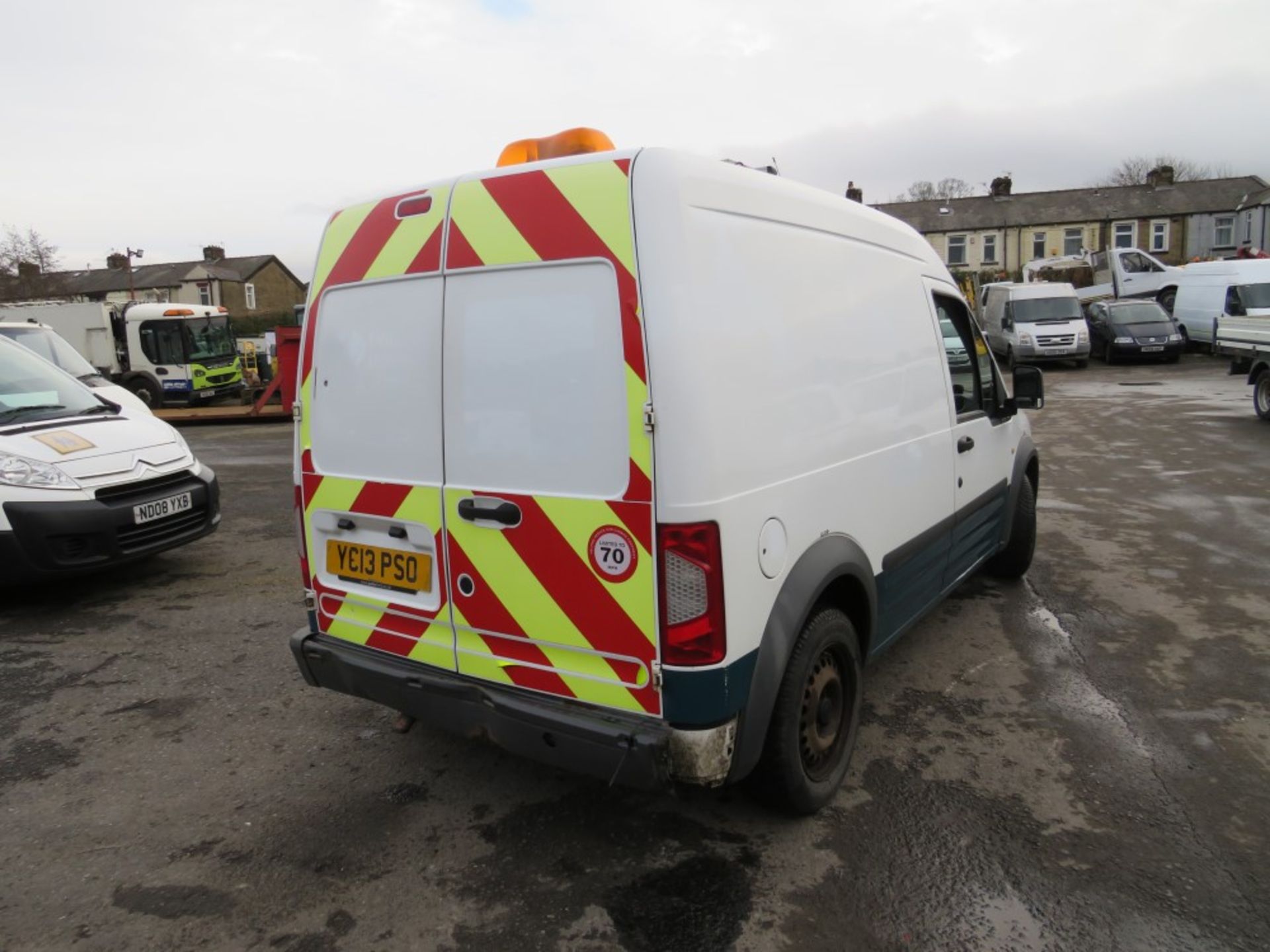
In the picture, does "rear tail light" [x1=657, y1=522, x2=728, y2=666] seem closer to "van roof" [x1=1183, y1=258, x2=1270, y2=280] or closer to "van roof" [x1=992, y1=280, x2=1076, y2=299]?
"van roof" [x1=1183, y1=258, x2=1270, y2=280]

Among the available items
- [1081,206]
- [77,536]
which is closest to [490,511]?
[77,536]

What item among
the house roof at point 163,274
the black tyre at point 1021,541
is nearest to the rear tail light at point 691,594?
the black tyre at point 1021,541

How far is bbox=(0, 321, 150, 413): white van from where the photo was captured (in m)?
7.37

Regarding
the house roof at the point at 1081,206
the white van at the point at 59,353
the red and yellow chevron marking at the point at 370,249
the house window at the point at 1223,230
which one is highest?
the house roof at the point at 1081,206

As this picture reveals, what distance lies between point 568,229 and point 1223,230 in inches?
2005

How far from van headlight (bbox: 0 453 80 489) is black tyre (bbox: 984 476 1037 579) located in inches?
230

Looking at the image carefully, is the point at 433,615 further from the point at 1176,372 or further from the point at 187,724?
the point at 1176,372

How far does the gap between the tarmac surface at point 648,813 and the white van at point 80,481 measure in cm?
46

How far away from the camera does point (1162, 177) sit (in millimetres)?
45562

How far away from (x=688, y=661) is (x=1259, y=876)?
6.51 ft

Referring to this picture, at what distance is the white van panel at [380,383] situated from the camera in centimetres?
286

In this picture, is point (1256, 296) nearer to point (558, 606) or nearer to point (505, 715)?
point (558, 606)

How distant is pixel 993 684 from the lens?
4.18m

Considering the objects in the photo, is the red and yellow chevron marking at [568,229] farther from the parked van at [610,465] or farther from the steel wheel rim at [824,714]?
the steel wheel rim at [824,714]
